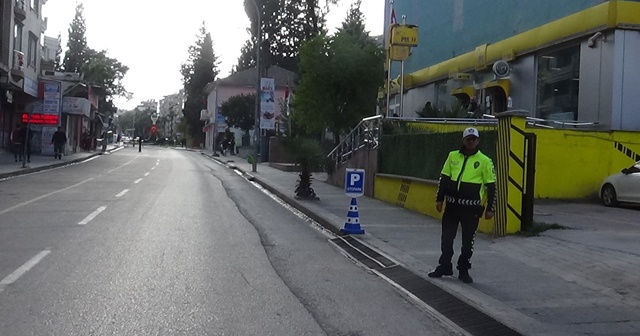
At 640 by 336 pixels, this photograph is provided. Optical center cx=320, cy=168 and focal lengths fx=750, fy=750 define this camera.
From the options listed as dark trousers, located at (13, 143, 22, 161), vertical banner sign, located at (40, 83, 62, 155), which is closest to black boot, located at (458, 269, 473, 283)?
dark trousers, located at (13, 143, 22, 161)

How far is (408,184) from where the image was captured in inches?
712

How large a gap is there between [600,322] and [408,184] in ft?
35.3

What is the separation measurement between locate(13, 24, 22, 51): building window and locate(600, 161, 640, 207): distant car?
99.4 feet

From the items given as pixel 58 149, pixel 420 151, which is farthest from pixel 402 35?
pixel 58 149

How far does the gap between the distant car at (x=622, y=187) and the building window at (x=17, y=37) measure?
3030 cm

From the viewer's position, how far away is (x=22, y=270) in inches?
357

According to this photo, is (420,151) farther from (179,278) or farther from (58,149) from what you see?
(58,149)

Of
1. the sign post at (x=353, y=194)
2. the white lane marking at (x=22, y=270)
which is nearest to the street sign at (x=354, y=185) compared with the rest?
the sign post at (x=353, y=194)

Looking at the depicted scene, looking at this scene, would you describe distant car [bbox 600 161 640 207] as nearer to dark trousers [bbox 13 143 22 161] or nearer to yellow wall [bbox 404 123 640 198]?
yellow wall [bbox 404 123 640 198]

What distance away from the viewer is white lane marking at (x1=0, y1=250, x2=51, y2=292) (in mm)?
8367

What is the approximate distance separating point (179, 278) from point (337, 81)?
878 inches

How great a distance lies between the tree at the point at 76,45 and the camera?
95.1 meters

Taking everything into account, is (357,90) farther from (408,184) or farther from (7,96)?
(7,96)

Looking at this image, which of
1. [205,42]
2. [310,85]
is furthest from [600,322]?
[205,42]
